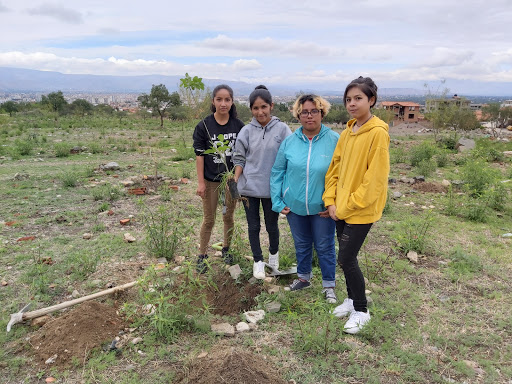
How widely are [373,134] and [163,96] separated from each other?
24.5m

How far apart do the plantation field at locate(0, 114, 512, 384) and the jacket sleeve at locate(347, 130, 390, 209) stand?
87cm

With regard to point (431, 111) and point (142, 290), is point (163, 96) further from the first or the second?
point (142, 290)

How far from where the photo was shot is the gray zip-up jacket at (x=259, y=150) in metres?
3.25

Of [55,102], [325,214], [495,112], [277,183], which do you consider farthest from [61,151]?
[495,112]

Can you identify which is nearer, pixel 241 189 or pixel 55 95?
pixel 241 189

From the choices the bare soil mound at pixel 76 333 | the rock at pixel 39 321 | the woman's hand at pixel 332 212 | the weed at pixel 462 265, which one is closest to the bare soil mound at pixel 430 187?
the weed at pixel 462 265

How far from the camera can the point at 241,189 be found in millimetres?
3385

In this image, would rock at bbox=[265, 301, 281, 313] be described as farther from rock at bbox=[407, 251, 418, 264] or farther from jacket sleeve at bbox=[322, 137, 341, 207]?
rock at bbox=[407, 251, 418, 264]

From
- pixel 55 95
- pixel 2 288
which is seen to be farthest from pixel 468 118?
pixel 55 95

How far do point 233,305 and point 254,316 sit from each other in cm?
31

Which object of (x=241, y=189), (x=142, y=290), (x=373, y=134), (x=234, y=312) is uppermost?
(x=373, y=134)

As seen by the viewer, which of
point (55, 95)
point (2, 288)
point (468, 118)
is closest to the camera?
point (2, 288)

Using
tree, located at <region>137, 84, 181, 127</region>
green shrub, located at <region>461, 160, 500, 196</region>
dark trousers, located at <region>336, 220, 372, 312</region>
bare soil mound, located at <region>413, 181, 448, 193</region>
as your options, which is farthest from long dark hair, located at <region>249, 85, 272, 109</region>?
tree, located at <region>137, 84, 181, 127</region>

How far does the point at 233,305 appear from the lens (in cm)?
328
